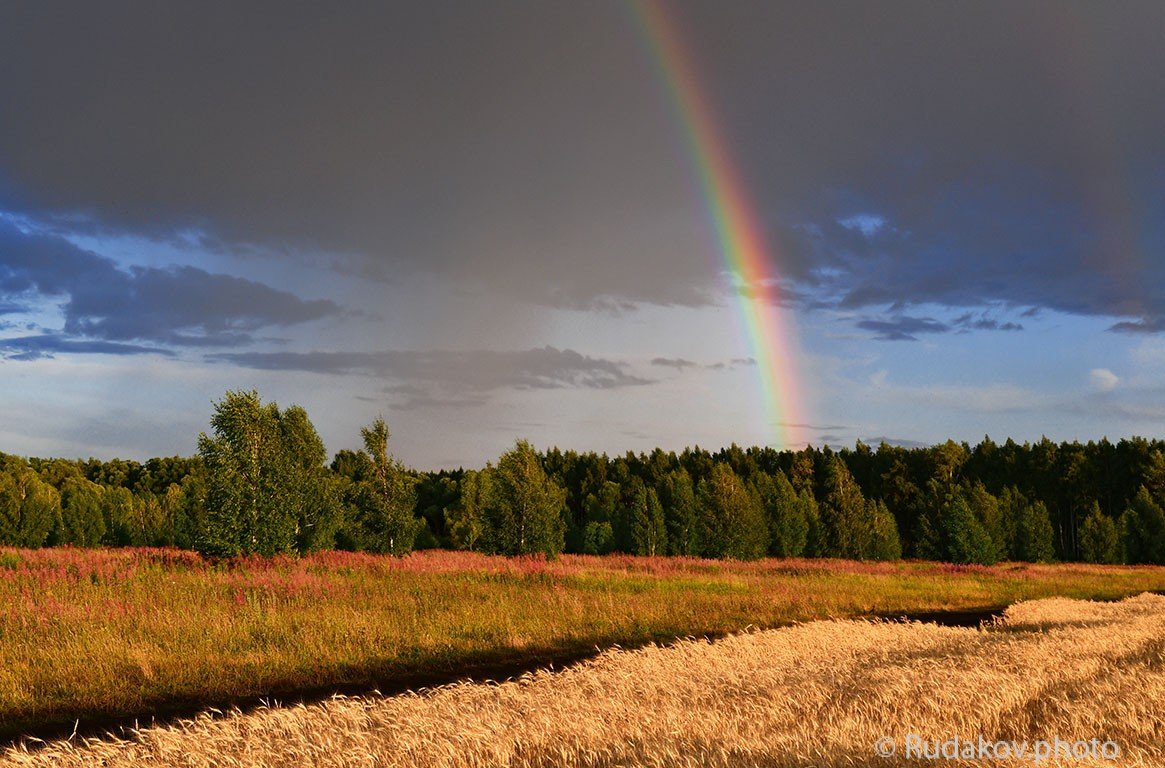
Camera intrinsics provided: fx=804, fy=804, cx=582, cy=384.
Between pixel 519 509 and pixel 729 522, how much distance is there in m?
25.1

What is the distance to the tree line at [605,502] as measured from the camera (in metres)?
25.9

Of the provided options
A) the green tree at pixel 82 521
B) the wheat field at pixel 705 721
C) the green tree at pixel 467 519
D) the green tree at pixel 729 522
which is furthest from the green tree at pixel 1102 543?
the green tree at pixel 82 521

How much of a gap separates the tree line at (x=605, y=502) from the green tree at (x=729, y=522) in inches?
4.4

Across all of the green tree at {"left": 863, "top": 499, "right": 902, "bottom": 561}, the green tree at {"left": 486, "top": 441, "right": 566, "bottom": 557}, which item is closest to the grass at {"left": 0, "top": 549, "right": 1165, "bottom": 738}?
the green tree at {"left": 486, "top": 441, "right": 566, "bottom": 557}

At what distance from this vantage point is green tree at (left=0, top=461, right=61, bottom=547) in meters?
58.7

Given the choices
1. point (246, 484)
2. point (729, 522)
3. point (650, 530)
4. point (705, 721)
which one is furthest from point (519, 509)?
point (705, 721)

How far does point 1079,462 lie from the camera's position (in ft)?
290

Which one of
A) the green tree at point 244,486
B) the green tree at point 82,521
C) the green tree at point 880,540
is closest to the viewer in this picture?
the green tree at point 244,486

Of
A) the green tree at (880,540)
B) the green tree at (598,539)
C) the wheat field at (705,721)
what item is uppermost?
the wheat field at (705,721)

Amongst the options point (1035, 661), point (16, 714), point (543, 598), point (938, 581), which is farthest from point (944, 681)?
point (938, 581)

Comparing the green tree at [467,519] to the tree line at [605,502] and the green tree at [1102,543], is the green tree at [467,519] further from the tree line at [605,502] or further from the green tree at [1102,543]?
the green tree at [1102,543]

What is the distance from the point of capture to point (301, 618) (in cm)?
1569

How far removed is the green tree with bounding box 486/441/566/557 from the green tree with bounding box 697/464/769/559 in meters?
23.1

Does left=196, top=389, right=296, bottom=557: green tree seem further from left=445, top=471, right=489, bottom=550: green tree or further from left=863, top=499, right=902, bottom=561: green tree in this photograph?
left=863, top=499, right=902, bottom=561: green tree
